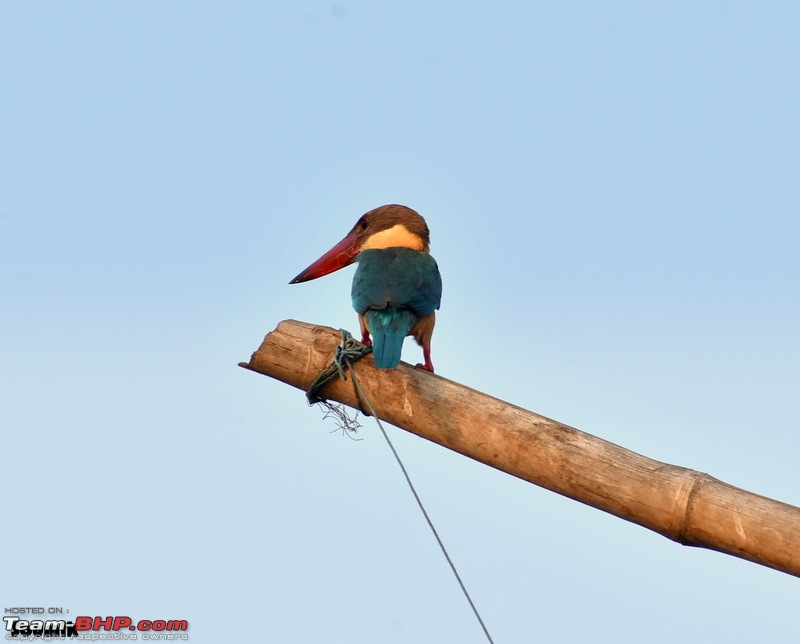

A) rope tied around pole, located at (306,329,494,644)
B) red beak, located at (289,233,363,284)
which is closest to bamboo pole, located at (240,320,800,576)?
rope tied around pole, located at (306,329,494,644)

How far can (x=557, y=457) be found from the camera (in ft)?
11.1

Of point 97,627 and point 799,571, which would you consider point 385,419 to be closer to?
point 799,571

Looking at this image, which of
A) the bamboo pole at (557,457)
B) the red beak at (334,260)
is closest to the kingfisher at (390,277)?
the red beak at (334,260)

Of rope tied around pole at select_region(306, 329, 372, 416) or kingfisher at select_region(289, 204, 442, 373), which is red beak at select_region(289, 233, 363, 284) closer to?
kingfisher at select_region(289, 204, 442, 373)

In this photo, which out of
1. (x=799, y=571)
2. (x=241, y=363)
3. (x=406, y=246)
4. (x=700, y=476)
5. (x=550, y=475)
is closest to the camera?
(x=799, y=571)

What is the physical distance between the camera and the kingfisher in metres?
4.82

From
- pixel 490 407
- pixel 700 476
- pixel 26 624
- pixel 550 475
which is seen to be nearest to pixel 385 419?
pixel 490 407

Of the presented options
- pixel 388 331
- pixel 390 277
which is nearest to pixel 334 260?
pixel 390 277

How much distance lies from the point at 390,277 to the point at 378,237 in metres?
0.94

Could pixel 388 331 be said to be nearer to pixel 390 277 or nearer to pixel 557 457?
pixel 390 277

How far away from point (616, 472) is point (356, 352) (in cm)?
137

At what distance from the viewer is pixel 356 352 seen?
4.19 metres

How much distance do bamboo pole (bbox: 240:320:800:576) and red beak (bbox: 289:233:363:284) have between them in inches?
74.8

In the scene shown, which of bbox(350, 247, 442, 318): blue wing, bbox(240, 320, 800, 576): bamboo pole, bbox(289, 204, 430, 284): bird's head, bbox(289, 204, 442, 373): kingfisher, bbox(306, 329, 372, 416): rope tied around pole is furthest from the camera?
bbox(289, 204, 430, 284): bird's head
